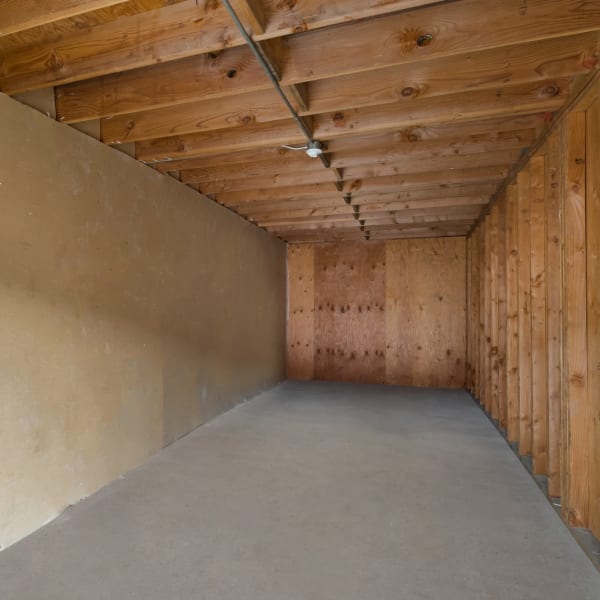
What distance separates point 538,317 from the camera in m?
2.68

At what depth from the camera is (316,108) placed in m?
2.21

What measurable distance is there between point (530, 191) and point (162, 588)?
3.03 m

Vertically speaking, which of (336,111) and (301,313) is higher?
(336,111)

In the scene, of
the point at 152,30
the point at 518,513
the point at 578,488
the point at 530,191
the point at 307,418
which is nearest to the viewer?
the point at 152,30

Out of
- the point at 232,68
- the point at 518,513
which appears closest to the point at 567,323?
the point at 518,513

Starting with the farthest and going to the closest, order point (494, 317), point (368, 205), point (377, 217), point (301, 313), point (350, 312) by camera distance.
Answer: point (301, 313), point (350, 312), point (377, 217), point (368, 205), point (494, 317)

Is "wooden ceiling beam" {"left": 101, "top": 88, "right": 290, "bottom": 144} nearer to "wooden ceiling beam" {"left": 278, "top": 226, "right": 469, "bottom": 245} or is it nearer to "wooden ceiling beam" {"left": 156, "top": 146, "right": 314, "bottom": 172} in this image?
"wooden ceiling beam" {"left": 156, "top": 146, "right": 314, "bottom": 172}

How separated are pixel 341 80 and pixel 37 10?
1.36 m

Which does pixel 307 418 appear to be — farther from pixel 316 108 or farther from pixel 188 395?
pixel 316 108

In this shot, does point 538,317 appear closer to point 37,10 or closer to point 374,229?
point 374,229

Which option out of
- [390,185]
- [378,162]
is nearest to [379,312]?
[390,185]

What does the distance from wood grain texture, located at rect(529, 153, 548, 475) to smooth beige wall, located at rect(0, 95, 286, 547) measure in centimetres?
265

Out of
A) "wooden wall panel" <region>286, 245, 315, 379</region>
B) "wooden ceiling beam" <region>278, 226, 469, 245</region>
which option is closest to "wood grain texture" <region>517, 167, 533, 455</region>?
"wooden ceiling beam" <region>278, 226, 469, 245</region>

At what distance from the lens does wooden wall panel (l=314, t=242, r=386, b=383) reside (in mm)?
5934
